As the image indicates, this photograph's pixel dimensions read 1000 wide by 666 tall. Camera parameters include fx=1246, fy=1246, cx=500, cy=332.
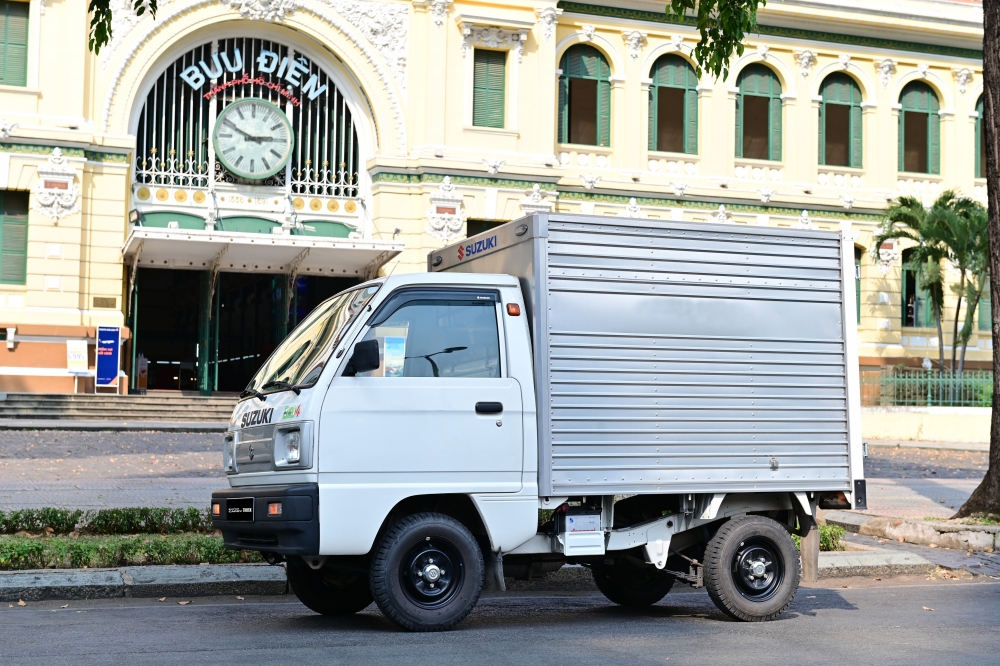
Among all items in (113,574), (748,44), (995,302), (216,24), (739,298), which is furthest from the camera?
(748,44)

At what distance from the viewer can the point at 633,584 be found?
9742 mm

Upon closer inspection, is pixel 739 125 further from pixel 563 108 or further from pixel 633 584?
pixel 633 584

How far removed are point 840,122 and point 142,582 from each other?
30.8 m

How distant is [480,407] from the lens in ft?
26.9

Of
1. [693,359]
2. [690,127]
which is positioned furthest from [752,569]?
[690,127]

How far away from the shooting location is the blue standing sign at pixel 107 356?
27969mm

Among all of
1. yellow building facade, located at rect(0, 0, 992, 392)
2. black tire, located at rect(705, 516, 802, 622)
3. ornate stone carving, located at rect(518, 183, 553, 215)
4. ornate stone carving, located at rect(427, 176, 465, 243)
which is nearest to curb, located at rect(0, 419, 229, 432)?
yellow building facade, located at rect(0, 0, 992, 392)

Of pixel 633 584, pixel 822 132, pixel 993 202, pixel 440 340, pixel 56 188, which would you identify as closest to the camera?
pixel 440 340

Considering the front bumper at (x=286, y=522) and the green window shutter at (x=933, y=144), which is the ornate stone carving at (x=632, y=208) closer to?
the green window shutter at (x=933, y=144)

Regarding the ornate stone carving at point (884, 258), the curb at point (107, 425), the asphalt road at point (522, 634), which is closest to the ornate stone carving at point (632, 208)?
the ornate stone carving at point (884, 258)

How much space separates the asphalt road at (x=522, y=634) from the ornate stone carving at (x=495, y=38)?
77.6ft

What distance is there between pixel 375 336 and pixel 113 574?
316 centimetres

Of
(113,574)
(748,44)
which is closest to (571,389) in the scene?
(113,574)

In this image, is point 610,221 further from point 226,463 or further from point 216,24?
point 216,24
